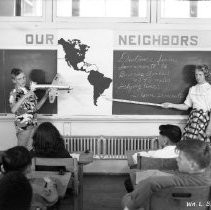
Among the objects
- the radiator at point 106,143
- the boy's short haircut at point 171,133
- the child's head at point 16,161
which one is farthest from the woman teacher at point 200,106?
the child's head at point 16,161

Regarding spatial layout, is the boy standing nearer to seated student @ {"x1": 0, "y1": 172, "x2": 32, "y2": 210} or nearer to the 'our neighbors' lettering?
the 'our neighbors' lettering

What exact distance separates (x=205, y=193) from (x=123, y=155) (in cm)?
304

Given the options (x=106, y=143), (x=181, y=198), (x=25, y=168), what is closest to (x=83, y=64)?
(x=106, y=143)

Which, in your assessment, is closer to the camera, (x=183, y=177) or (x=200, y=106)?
(x=183, y=177)

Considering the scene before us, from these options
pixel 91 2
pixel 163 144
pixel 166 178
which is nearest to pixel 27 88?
pixel 91 2

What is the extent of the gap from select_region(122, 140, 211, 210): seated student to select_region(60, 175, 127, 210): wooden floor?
58.4 inches

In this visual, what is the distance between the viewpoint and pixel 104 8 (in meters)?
4.96

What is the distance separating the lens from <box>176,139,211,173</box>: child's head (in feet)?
7.18

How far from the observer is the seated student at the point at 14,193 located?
172cm

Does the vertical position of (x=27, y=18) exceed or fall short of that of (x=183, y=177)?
it exceeds it

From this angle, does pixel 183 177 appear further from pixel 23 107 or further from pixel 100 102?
pixel 100 102

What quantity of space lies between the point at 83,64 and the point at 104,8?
2.41 feet

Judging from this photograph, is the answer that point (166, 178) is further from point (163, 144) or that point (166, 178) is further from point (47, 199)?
point (163, 144)

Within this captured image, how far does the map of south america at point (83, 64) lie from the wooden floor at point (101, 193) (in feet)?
3.05
